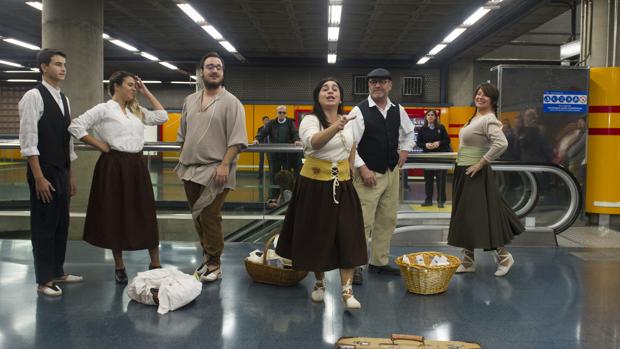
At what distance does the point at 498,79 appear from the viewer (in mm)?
7027

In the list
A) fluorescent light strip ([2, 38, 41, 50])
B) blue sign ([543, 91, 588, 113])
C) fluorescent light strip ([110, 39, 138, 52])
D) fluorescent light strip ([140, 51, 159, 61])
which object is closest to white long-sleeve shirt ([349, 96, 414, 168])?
blue sign ([543, 91, 588, 113])

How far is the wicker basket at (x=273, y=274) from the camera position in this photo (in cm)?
412

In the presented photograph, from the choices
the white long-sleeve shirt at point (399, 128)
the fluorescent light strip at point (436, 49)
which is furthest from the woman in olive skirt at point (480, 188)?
the fluorescent light strip at point (436, 49)

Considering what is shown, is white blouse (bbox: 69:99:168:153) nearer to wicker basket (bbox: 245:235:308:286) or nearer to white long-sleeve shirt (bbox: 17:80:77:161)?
white long-sleeve shirt (bbox: 17:80:77:161)

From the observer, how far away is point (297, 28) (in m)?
13.8

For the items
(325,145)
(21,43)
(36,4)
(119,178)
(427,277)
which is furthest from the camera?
Answer: (21,43)

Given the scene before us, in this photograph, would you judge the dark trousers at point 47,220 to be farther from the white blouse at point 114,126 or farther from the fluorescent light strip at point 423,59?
the fluorescent light strip at point 423,59

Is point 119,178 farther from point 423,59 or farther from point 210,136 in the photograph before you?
point 423,59

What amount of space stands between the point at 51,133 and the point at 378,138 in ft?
7.52

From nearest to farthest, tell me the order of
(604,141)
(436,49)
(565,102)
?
(565,102), (604,141), (436,49)

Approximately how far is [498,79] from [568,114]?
40.1 inches

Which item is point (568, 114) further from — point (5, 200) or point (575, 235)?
point (5, 200)

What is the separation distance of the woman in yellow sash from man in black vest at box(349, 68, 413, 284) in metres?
0.60

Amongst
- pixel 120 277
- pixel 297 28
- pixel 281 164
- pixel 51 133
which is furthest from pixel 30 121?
pixel 297 28
